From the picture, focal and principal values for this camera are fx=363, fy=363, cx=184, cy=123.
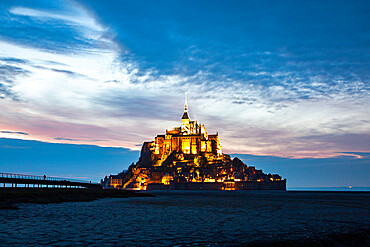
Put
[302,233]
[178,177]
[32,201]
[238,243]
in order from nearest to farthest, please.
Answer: [238,243] < [302,233] < [32,201] < [178,177]

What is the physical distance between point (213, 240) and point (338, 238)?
18.2ft

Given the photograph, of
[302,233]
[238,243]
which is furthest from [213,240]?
[302,233]

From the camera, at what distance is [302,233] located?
58.6 feet

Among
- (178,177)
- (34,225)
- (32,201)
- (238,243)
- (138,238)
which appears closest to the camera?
(238,243)

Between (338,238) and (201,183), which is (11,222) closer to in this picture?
(338,238)

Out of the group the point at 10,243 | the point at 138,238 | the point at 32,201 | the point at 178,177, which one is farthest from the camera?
the point at 178,177

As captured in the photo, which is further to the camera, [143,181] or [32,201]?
[143,181]

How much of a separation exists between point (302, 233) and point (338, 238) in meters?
2.13

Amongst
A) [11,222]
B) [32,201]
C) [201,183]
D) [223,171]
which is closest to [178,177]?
[201,183]

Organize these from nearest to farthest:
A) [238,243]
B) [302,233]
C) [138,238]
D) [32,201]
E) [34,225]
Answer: [238,243]
[138,238]
[302,233]
[34,225]
[32,201]

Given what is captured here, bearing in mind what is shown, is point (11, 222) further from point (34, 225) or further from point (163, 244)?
point (163, 244)

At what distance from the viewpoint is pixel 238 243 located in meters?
14.8

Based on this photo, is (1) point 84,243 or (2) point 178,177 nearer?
(1) point 84,243

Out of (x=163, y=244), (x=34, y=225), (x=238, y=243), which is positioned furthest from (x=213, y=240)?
(x=34, y=225)
